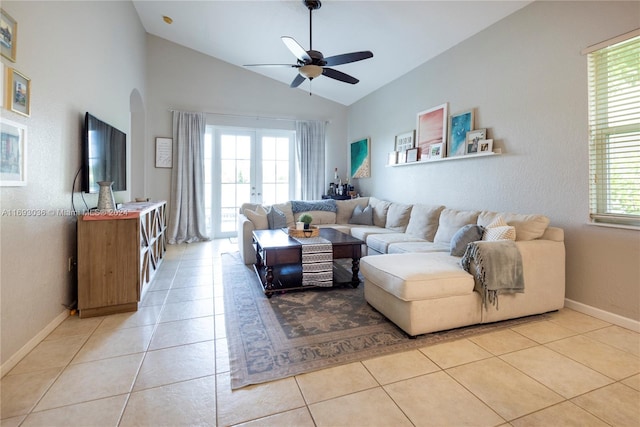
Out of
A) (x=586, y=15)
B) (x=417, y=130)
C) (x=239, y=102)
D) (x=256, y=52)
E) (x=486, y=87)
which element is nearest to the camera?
(x=586, y=15)

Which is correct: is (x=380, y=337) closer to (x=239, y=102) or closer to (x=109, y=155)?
(x=109, y=155)

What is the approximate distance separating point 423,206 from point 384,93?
7.66ft

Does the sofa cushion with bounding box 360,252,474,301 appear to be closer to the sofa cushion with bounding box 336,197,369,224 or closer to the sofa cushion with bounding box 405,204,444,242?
the sofa cushion with bounding box 405,204,444,242

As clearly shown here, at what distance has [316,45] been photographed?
431cm

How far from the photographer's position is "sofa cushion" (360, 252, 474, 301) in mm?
2016

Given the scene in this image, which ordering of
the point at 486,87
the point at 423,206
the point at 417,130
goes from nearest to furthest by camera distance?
the point at 486,87
the point at 423,206
the point at 417,130

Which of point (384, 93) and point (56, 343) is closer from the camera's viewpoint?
point (56, 343)

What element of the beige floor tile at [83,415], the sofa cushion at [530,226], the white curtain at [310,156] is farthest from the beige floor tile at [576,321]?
the white curtain at [310,156]

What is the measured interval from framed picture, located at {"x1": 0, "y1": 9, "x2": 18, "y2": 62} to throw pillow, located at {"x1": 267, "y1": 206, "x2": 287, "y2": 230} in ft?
9.74

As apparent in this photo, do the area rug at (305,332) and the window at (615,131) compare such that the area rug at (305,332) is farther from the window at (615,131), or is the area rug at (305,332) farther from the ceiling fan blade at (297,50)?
the ceiling fan blade at (297,50)

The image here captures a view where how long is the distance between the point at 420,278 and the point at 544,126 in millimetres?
1929

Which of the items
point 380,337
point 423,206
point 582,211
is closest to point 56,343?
point 380,337

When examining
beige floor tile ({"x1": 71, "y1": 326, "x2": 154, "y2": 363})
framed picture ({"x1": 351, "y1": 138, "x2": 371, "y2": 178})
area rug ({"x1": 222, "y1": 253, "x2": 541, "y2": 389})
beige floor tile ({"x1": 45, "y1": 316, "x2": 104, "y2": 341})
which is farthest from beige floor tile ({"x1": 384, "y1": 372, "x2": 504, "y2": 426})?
framed picture ({"x1": 351, "y1": 138, "x2": 371, "y2": 178})

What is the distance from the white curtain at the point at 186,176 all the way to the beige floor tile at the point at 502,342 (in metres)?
4.83
